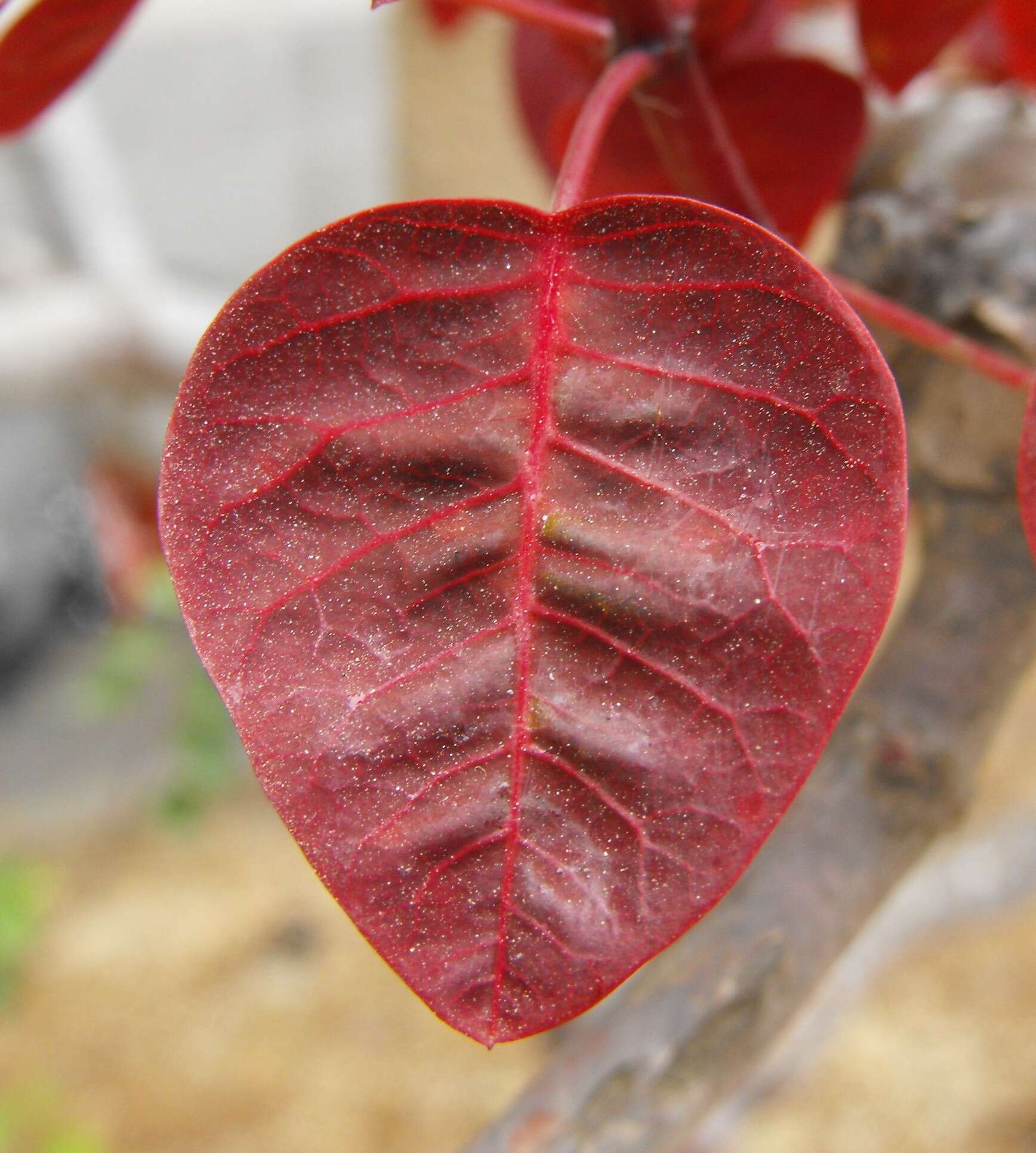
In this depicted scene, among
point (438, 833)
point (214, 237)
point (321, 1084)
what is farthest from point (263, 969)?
point (438, 833)

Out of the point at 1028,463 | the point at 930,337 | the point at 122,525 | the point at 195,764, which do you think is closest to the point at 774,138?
the point at 930,337

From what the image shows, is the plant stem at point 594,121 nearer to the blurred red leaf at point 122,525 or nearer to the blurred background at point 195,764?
the blurred background at point 195,764

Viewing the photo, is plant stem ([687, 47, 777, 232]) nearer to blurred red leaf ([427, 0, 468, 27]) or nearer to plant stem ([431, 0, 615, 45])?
plant stem ([431, 0, 615, 45])

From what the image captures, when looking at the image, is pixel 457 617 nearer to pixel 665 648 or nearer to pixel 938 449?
pixel 665 648

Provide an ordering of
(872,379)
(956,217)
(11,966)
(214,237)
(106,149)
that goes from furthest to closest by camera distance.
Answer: (214,237) → (106,149) → (11,966) → (956,217) → (872,379)

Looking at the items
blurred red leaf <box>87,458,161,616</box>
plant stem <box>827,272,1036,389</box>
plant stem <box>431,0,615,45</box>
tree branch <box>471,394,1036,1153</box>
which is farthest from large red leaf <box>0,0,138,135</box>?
blurred red leaf <box>87,458,161,616</box>

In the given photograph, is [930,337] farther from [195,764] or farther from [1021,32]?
[195,764]
